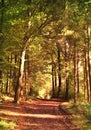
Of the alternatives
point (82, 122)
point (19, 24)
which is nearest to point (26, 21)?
point (19, 24)

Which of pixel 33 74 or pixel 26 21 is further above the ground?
pixel 26 21

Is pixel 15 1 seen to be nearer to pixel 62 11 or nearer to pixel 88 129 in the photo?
pixel 62 11

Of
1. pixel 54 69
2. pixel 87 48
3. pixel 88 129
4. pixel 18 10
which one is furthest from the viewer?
pixel 54 69

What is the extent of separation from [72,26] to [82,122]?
10.7 meters

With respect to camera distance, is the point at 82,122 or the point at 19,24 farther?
the point at 19,24

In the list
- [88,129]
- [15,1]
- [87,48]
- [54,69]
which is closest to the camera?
[88,129]

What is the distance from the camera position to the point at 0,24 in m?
21.0

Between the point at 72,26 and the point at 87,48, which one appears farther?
the point at 87,48

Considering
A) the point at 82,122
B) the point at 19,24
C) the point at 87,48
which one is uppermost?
the point at 19,24

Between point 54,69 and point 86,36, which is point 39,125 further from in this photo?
point 54,69

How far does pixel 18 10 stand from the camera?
21.9 meters

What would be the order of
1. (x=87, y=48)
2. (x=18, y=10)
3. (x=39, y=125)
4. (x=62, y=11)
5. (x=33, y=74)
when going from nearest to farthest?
1. (x=39, y=125)
2. (x=18, y=10)
3. (x=62, y=11)
4. (x=87, y=48)
5. (x=33, y=74)

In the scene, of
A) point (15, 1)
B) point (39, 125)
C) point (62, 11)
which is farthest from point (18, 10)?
point (39, 125)

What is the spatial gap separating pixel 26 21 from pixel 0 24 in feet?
13.2
